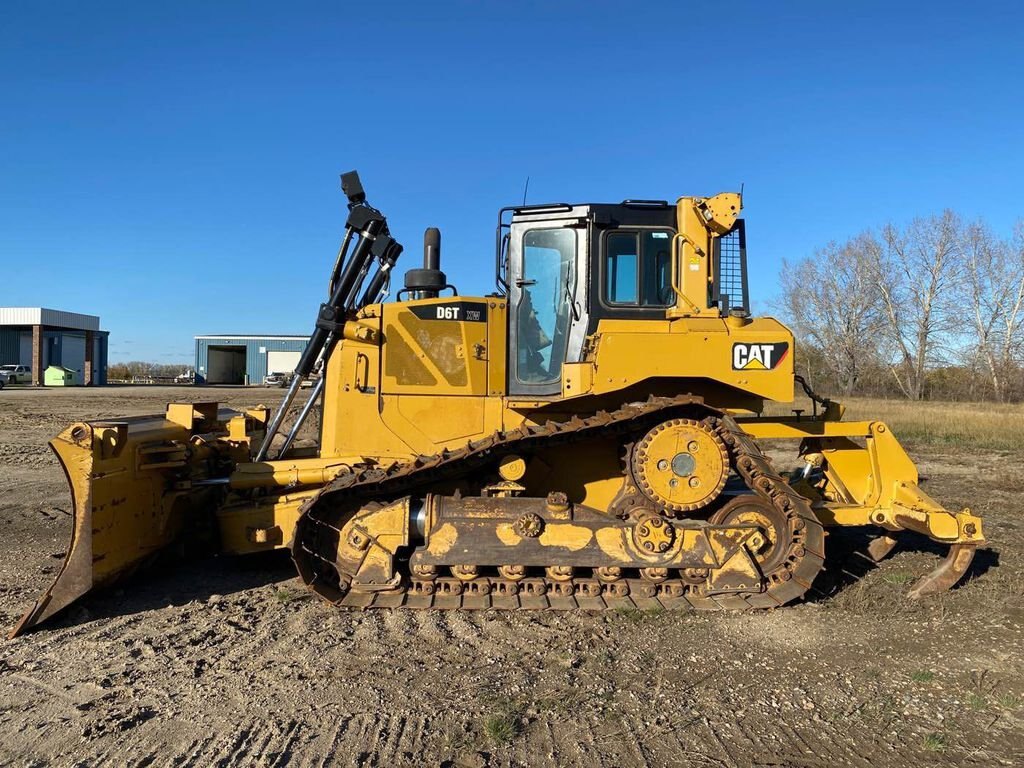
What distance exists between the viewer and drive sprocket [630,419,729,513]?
213 inches

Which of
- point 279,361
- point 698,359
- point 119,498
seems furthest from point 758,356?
point 279,361

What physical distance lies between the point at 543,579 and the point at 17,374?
57.8 meters

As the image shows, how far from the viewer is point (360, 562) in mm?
5602

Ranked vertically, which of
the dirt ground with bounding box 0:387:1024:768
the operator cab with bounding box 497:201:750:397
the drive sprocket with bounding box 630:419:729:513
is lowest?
the dirt ground with bounding box 0:387:1024:768

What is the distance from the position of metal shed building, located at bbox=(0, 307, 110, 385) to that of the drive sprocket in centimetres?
5883

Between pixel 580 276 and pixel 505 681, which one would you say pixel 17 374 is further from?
pixel 505 681

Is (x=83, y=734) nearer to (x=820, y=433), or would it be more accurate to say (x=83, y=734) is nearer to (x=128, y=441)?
(x=128, y=441)

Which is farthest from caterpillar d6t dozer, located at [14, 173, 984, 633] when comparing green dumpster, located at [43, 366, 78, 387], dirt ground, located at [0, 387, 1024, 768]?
green dumpster, located at [43, 366, 78, 387]

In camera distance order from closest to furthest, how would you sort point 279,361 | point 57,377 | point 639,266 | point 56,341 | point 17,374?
1. point 639,266
2. point 57,377
3. point 17,374
4. point 56,341
5. point 279,361

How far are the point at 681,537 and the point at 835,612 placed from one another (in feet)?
4.52

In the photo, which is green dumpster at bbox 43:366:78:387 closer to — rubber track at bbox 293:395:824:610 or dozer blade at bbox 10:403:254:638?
dozer blade at bbox 10:403:254:638

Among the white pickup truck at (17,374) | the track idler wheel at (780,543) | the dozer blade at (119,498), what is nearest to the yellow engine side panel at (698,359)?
the track idler wheel at (780,543)

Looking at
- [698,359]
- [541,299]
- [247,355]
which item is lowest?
[698,359]

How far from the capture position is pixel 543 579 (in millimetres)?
5617
